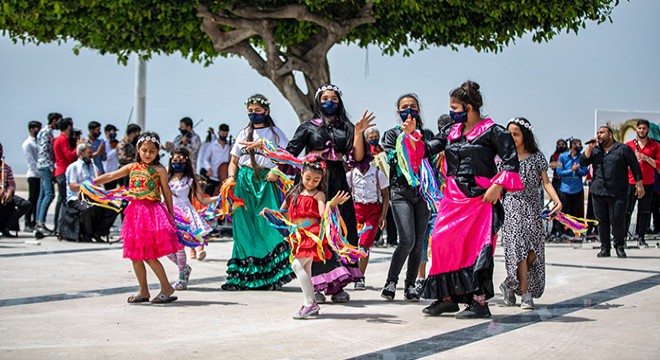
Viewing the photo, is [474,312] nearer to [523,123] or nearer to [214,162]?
[523,123]

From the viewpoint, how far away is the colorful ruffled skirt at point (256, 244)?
914 centimetres

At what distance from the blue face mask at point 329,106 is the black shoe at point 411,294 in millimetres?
1837

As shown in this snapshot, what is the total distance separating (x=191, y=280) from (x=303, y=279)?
2.96 m

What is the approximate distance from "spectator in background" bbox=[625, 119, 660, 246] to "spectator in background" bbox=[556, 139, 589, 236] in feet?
3.32

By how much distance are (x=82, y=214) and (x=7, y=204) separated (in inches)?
70.5

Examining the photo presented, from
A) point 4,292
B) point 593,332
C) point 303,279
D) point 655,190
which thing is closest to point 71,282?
point 4,292

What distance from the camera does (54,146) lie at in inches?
601

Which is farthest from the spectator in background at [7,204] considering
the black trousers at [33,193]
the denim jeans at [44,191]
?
the black trousers at [33,193]

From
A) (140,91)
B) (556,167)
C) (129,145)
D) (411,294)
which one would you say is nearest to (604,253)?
(556,167)

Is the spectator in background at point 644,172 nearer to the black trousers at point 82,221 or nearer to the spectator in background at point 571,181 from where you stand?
the spectator in background at point 571,181

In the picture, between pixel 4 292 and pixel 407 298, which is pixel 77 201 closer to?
pixel 4 292

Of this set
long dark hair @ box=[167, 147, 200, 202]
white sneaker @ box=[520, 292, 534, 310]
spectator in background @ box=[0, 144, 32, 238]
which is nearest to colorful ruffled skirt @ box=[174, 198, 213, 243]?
long dark hair @ box=[167, 147, 200, 202]

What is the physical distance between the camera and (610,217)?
1285 centimetres

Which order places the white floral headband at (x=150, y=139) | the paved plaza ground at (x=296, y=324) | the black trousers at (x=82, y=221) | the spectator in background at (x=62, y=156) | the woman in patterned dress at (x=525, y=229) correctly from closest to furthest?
1. the paved plaza ground at (x=296, y=324)
2. the woman in patterned dress at (x=525, y=229)
3. the white floral headband at (x=150, y=139)
4. the black trousers at (x=82, y=221)
5. the spectator in background at (x=62, y=156)
